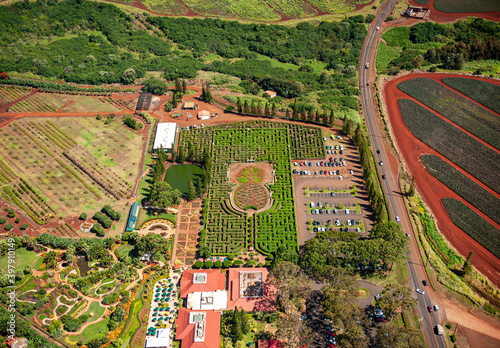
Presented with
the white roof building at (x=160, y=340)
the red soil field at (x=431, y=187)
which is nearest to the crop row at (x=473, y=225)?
the red soil field at (x=431, y=187)

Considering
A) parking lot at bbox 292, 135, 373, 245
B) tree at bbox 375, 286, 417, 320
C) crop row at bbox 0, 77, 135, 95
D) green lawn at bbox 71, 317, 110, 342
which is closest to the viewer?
tree at bbox 375, 286, 417, 320

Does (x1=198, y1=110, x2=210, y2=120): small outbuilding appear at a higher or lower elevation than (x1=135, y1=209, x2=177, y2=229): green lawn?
higher

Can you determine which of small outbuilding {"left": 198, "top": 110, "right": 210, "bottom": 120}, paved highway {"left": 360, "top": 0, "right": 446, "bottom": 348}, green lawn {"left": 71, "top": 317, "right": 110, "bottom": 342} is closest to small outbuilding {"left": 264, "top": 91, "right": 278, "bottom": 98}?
small outbuilding {"left": 198, "top": 110, "right": 210, "bottom": 120}

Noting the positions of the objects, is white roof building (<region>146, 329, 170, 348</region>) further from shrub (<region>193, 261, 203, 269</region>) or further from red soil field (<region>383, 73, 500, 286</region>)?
red soil field (<region>383, 73, 500, 286</region>)

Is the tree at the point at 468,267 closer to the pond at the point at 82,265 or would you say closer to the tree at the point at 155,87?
the pond at the point at 82,265

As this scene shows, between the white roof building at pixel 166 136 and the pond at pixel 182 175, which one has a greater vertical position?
the white roof building at pixel 166 136

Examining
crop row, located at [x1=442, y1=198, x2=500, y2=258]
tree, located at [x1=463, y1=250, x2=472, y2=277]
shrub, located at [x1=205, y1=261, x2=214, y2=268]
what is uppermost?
crop row, located at [x1=442, y1=198, x2=500, y2=258]

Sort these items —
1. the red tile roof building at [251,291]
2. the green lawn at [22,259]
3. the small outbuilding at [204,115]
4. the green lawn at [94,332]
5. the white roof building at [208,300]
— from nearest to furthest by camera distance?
the green lawn at [94,332] < the white roof building at [208,300] < the red tile roof building at [251,291] < the green lawn at [22,259] < the small outbuilding at [204,115]
